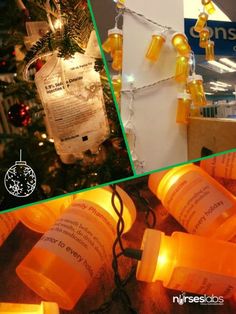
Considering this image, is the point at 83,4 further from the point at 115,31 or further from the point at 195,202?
the point at 195,202

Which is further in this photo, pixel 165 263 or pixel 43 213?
pixel 43 213

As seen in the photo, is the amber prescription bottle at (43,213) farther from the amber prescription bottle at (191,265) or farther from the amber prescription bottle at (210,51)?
the amber prescription bottle at (210,51)

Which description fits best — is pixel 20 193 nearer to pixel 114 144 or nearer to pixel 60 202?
pixel 60 202

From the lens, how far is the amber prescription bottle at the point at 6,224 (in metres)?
0.53

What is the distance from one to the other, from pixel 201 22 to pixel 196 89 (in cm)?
14

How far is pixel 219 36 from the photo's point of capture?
0.67 metres

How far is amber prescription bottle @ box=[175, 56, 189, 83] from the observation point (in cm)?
Answer: 65

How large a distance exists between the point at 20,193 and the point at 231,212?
0.38 metres

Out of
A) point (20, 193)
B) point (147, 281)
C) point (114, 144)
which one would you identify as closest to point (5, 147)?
point (20, 193)

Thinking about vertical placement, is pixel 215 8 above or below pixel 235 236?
above

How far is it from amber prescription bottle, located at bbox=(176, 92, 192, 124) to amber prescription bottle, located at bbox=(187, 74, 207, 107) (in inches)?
0.5

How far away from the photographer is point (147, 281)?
17.4 inches

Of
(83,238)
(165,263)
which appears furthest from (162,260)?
(83,238)

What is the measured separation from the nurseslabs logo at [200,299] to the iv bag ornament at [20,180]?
0.32m
